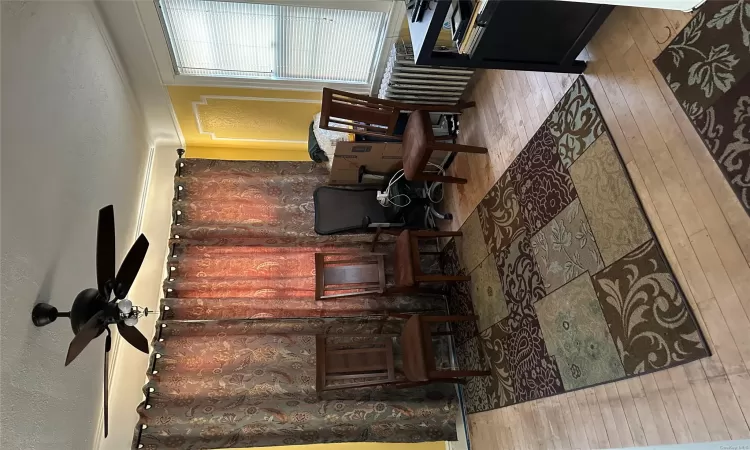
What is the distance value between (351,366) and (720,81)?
2541mm

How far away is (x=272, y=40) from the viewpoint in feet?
10.8

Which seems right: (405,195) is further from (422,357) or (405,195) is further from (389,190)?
(422,357)

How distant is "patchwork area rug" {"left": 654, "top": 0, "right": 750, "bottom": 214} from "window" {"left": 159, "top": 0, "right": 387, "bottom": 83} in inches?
77.1

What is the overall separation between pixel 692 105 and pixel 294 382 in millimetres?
2751

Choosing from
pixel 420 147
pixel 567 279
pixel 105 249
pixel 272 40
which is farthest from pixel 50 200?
pixel 567 279

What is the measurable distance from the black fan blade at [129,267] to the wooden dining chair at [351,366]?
132 centimetres

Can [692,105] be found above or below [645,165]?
above

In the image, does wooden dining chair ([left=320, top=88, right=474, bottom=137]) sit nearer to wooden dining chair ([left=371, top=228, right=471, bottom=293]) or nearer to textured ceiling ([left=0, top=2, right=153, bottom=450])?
wooden dining chair ([left=371, top=228, right=471, bottom=293])

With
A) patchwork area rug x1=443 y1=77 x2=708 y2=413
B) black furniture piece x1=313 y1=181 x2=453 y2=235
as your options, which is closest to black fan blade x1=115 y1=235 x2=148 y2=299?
black furniture piece x1=313 y1=181 x2=453 y2=235

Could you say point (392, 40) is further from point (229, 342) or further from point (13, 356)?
point (13, 356)

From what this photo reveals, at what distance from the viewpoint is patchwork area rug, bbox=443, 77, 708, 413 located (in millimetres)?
1865

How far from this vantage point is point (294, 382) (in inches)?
123

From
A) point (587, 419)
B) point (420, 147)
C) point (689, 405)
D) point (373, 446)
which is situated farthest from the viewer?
point (373, 446)

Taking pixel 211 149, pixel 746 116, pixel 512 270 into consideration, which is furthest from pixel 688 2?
pixel 211 149
